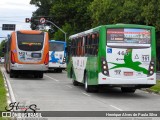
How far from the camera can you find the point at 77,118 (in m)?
13.1

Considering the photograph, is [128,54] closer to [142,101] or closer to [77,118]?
[142,101]

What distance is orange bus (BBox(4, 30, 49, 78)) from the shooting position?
3203 cm

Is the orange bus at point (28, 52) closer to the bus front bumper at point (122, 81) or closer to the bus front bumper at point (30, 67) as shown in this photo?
the bus front bumper at point (30, 67)

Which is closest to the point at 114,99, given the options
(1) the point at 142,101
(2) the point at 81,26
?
(1) the point at 142,101

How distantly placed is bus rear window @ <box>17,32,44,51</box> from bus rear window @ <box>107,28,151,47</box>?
1322 cm

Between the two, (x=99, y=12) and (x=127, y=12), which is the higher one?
(x=99, y=12)

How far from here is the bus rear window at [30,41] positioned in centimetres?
3231

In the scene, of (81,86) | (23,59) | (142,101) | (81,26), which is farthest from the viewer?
(81,26)

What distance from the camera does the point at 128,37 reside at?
65.5ft

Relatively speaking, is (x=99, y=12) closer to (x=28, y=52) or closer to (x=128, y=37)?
(x=28, y=52)

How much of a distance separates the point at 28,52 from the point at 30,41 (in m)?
0.83

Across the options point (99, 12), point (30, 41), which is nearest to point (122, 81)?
point (30, 41)

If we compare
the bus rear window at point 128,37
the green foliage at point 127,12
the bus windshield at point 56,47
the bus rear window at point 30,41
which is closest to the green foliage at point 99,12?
the green foliage at point 127,12

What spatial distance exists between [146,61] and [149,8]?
25.0 meters
